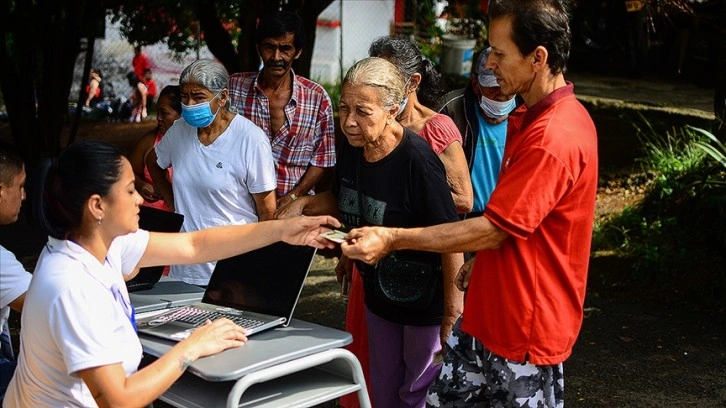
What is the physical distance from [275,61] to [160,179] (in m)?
0.88

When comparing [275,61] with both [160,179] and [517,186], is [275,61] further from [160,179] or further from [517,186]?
[517,186]

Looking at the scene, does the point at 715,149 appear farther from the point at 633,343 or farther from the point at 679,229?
the point at 633,343

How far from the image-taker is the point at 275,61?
5.41 m

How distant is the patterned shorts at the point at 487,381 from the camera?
3.23m

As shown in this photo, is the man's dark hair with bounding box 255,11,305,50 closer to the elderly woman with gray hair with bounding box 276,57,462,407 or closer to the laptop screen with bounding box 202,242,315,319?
the elderly woman with gray hair with bounding box 276,57,462,407

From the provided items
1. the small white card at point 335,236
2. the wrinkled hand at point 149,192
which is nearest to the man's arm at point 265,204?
the wrinkled hand at point 149,192

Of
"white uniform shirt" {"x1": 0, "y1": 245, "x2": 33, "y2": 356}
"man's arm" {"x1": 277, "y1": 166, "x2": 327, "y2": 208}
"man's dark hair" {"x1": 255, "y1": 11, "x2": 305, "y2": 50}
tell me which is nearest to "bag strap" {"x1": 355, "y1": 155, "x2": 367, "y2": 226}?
"white uniform shirt" {"x1": 0, "y1": 245, "x2": 33, "y2": 356}

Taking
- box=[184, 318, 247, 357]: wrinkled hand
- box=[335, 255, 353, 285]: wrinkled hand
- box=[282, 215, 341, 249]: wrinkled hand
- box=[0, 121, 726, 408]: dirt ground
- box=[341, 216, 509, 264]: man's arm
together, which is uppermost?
box=[341, 216, 509, 264]: man's arm

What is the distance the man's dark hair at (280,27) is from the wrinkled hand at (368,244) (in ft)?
7.73

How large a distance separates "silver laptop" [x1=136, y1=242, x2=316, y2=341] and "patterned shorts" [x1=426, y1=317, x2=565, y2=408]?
0.58m

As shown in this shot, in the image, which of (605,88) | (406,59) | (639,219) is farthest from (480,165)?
(605,88)

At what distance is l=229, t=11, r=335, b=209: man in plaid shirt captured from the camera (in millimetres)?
5430

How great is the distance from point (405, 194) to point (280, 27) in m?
1.93

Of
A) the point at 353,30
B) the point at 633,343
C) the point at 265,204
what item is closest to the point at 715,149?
the point at 633,343
